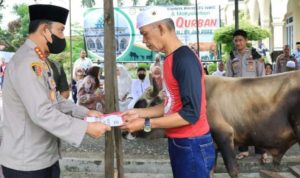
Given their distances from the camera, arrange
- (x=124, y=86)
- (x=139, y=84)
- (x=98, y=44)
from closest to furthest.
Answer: (x=139, y=84), (x=124, y=86), (x=98, y=44)

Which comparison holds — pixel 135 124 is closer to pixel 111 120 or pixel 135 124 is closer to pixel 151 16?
Result: pixel 111 120

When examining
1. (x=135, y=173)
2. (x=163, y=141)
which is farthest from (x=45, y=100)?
(x=163, y=141)

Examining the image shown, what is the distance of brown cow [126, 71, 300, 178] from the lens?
5.14m

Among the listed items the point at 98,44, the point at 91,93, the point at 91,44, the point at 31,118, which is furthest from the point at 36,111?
the point at 91,44

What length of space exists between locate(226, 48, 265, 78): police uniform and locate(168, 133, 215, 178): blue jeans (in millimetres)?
3559

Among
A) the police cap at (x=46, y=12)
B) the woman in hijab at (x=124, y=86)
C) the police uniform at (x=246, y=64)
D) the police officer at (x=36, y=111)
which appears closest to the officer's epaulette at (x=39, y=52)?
the police officer at (x=36, y=111)

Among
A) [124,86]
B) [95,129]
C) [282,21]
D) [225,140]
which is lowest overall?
[225,140]

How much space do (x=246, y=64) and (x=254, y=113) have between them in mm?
1396

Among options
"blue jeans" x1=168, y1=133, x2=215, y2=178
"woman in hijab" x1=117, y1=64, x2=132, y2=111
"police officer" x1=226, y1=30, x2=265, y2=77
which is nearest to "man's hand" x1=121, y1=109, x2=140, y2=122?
"blue jeans" x1=168, y1=133, x2=215, y2=178

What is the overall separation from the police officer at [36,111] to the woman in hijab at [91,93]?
5.42 meters

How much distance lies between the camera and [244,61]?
256 inches

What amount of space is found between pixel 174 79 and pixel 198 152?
50 cm

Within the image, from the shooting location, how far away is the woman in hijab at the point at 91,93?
8.52m

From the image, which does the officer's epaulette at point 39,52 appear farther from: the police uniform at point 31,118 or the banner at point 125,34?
the banner at point 125,34
